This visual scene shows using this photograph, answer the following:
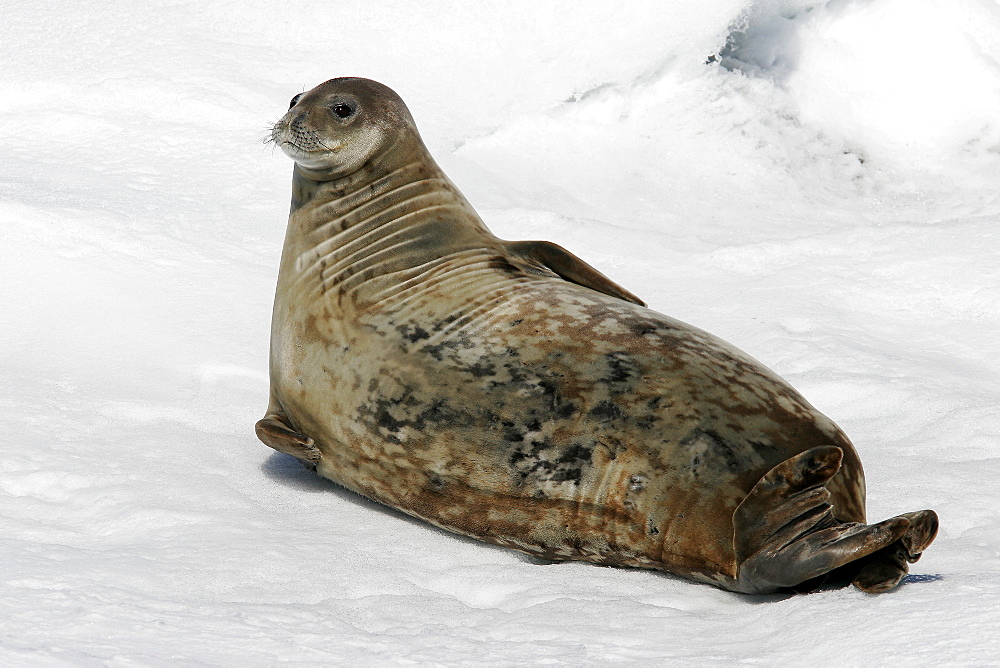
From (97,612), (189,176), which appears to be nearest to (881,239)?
(189,176)

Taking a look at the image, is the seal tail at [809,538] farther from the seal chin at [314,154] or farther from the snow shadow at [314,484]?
the seal chin at [314,154]

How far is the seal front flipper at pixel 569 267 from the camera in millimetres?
3684

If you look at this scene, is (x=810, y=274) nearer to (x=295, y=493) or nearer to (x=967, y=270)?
(x=967, y=270)

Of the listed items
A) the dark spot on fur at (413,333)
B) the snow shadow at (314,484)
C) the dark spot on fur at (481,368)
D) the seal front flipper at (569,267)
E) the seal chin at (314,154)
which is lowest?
the snow shadow at (314,484)

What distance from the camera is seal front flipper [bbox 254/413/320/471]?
3.39 metres

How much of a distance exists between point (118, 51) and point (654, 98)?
11.8ft

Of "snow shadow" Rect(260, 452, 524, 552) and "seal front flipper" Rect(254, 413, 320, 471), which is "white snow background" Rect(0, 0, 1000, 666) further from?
"seal front flipper" Rect(254, 413, 320, 471)

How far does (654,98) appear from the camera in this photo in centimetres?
794

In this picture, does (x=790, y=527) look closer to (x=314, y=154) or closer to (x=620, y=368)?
(x=620, y=368)

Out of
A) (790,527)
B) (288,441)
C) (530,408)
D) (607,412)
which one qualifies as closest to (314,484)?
(288,441)

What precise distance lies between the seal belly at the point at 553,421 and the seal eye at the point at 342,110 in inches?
31.6

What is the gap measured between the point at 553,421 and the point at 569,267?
801mm

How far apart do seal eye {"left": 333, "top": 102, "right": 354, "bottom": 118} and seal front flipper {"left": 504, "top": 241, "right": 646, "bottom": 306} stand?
0.76m

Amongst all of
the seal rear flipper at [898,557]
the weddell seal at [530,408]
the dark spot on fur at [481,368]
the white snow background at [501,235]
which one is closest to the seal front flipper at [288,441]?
the weddell seal at [530,408]
